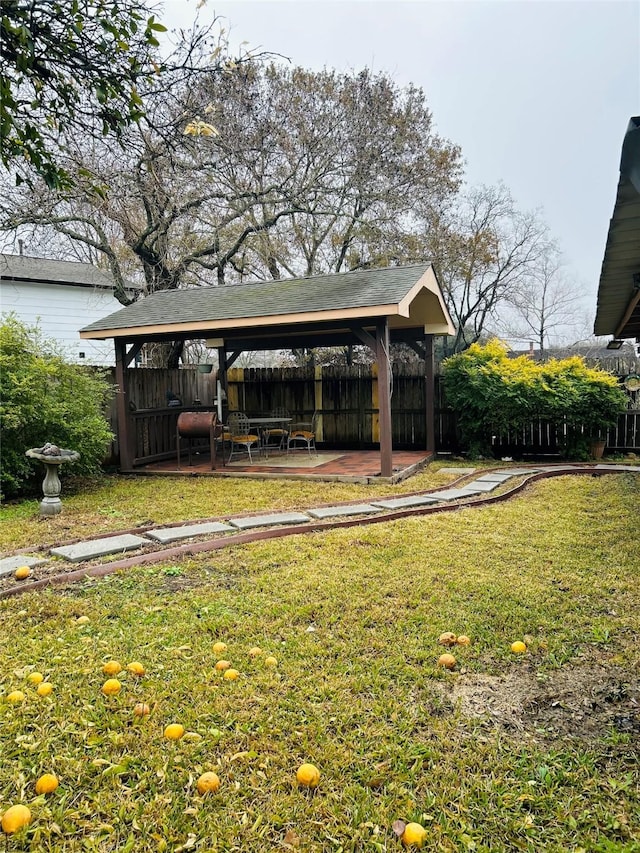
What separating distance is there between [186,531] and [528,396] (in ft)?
21.9

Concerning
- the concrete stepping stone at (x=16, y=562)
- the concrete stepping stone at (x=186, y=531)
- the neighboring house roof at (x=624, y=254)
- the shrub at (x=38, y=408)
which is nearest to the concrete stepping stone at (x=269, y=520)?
the concrete stepping stone at (x=186, y=531)

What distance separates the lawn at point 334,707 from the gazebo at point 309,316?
4164mm

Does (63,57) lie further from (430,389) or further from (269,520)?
(430,389)

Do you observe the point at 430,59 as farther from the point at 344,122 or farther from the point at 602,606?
the point at 602,606

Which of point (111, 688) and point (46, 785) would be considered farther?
point (111, 688)

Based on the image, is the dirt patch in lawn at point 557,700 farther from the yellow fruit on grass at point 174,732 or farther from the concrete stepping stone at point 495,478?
the concrete stepping stone at point 495,478

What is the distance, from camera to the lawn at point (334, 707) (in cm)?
159

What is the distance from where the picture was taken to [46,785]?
1.69 metres

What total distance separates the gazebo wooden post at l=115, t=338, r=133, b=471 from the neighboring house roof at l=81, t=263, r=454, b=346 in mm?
355

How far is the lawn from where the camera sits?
1.59m

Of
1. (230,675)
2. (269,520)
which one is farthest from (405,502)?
(230,675)

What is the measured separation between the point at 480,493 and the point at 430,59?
10168mm

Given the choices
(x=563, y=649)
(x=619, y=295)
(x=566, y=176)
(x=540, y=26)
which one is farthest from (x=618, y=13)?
(x=566, y=176)

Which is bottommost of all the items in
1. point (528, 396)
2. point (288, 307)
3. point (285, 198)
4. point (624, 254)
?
point (528, 396)
